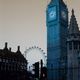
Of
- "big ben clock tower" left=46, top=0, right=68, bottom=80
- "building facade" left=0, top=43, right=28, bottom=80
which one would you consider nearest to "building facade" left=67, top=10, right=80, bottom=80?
"big ben clock tower" left=46, top=0, right=68, bottom=80

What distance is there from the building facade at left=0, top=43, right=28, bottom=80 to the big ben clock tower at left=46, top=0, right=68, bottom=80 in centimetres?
1059

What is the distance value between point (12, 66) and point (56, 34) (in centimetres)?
1971

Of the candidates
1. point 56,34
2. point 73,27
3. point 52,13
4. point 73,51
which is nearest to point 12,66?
point 73,51

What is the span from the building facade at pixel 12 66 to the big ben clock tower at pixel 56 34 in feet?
34.7

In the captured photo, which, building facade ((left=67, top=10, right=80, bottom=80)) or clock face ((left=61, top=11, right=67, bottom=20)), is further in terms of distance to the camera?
clock face ((left=61, top=11, right=67, bottom=20))

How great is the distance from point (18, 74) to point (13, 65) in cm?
338

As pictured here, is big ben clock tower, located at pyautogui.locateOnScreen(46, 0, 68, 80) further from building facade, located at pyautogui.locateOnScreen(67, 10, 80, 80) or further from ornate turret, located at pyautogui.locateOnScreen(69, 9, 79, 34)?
ornate turret, located at pyautogui.locateOnScreen(69, 9, 79, 34)

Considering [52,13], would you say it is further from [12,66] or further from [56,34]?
[12,66]

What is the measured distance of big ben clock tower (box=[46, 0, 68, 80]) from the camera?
51906mm

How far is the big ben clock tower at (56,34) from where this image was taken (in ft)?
170

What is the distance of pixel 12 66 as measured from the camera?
128ft

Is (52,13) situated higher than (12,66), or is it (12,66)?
(52,13)

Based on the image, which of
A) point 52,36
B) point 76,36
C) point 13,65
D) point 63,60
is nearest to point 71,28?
point 76,36

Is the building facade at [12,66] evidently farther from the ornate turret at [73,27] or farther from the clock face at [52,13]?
the clock face at [52,13]
